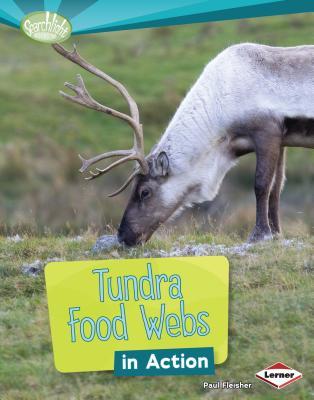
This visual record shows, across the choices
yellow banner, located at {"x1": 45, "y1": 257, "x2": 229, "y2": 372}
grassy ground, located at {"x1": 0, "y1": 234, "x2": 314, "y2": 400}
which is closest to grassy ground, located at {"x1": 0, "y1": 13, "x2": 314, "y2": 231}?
grassy ground, located at {"x1": 0, "y1": 234, "x2": 314, "y2": 400}

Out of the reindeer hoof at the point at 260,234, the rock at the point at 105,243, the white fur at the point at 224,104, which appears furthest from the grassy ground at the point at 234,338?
the white fur at the point at 224,104

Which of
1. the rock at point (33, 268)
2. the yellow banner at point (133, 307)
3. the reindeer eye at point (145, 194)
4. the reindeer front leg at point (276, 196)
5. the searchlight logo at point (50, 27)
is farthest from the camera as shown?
the reindeer front leg at point (276, 196)

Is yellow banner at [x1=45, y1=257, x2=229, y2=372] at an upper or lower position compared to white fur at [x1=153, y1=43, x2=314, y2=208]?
lower

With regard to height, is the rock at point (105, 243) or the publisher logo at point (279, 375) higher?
the rock at point (105, 243)

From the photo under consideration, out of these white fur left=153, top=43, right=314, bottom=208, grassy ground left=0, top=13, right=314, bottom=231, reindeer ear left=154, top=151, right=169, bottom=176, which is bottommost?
grassy ground left=0, top=13, right=314, bottom=231

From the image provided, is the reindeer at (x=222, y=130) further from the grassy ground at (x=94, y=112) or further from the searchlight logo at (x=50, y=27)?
the grassy ground at (x=94, y=112)

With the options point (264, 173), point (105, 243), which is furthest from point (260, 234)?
point (105, 243)

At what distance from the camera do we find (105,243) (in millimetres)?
9750

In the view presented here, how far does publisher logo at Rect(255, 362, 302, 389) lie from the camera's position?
6.91 m

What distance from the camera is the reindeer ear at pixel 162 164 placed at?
391 inches

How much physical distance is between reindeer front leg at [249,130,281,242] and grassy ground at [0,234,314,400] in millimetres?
643

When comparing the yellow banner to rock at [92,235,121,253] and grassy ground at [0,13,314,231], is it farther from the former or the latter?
grassy ground at [0,13,314,231]

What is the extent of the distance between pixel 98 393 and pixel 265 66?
4.28 metres

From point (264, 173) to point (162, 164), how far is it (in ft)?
3.25
